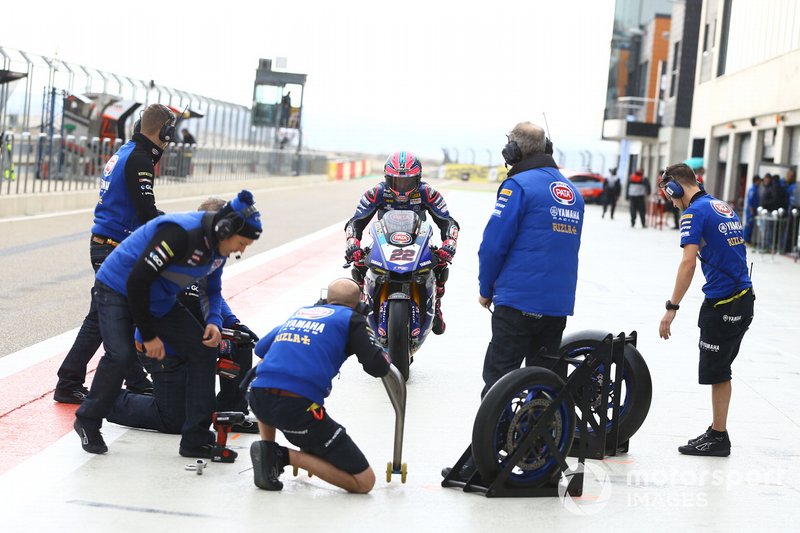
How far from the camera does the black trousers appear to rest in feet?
19.7

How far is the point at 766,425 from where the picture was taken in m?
7.59

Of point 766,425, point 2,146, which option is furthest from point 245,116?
point 766,425

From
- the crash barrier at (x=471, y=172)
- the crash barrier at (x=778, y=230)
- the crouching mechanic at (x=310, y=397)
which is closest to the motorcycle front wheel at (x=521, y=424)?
the crouching mechanic at (x=310, y=397)

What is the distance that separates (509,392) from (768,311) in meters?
9.69

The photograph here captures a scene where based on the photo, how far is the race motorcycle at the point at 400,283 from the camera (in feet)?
26.3

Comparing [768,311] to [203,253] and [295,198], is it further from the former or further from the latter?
[295,198]

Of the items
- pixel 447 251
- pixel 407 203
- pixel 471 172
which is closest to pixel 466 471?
pixel 447 251

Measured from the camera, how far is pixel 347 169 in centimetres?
6688

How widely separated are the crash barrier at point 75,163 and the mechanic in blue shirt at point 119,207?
14143 mm

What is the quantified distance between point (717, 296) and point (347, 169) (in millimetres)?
60685

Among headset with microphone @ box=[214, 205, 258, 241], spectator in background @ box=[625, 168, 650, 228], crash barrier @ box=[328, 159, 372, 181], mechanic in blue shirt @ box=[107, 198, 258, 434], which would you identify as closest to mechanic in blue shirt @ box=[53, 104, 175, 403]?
mechanic in blue shirt @ box=[107, 198, 258, 434]

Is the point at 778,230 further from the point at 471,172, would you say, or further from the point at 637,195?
the point at 471,172

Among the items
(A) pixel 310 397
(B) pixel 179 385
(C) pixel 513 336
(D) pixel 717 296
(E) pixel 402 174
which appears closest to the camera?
(A) pixel 310 397

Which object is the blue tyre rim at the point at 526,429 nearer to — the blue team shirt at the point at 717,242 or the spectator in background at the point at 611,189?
the blue team shirt at the point at 717,242
